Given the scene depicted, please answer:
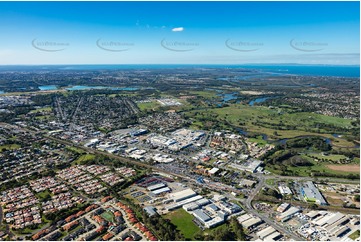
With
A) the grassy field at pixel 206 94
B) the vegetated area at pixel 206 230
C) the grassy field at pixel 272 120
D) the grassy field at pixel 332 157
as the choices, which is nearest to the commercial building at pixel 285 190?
the vegetated area at pixel 206 230

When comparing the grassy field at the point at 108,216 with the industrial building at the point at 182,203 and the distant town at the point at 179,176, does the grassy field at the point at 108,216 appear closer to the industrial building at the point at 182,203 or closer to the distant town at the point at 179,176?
the distant town at the point at 179,176

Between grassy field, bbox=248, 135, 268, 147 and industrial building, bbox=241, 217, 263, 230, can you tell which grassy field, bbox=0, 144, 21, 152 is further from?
grassy field, bbox=248, 135, 268, 147

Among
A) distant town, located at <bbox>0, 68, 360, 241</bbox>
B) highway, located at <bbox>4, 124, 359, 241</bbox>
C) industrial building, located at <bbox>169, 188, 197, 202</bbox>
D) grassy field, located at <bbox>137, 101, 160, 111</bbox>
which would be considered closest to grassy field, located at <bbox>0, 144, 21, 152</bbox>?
distant town, located at <bbox>0, 68, 360, 241</bbox>

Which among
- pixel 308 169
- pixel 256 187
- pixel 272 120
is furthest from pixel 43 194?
pixel 272 120

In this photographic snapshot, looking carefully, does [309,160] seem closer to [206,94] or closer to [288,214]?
[288,214]

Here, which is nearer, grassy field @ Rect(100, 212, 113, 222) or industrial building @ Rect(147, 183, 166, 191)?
grassy field @ Rect(100, 212, 113, 222)

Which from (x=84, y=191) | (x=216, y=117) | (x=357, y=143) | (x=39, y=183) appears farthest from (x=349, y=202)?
(x=216, y=117)
